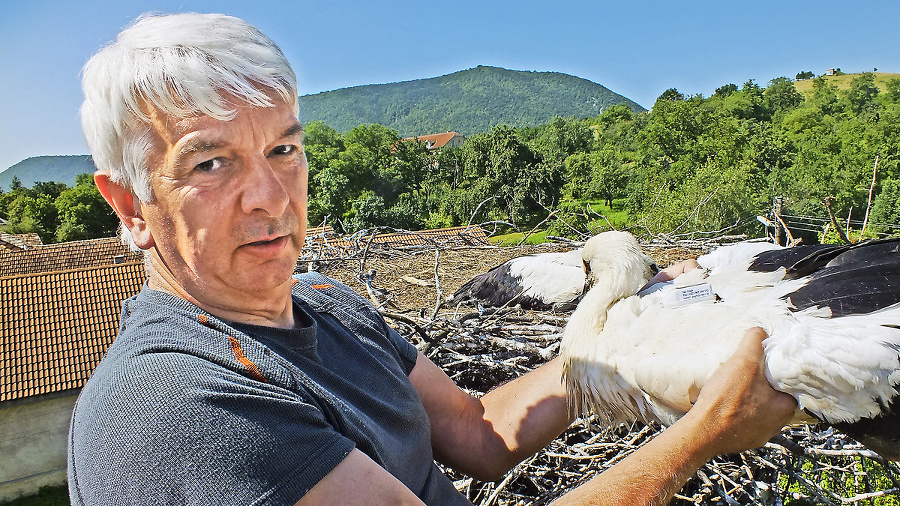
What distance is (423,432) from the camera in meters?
1.32

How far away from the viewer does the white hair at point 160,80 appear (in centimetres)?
98

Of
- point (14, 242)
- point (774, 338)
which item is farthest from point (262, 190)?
point (14, 242)

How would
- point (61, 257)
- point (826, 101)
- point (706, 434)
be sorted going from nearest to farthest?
point (706, 434) → point (61, 257) → point (826, 101)

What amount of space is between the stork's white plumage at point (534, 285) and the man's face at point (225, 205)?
3.07 metres

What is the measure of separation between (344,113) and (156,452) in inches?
6764

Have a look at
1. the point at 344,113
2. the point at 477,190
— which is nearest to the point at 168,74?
the point at 477,190

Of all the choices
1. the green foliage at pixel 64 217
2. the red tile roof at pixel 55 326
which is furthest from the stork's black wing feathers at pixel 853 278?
the green foliage at pixel 64 217

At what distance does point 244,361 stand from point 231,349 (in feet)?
0.12

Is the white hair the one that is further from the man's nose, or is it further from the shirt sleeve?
the shirt sleeve

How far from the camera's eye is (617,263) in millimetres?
2398

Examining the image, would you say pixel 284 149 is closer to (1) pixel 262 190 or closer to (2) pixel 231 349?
(1) pixel 262 190

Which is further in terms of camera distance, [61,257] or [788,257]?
[61,257]

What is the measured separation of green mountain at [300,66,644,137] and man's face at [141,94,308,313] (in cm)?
14148

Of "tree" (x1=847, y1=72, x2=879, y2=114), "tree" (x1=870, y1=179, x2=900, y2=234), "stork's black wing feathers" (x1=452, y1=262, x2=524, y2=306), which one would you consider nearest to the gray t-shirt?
"stork's black wing feathers" (x1=452, y1=262, x2=524, y2=306)
